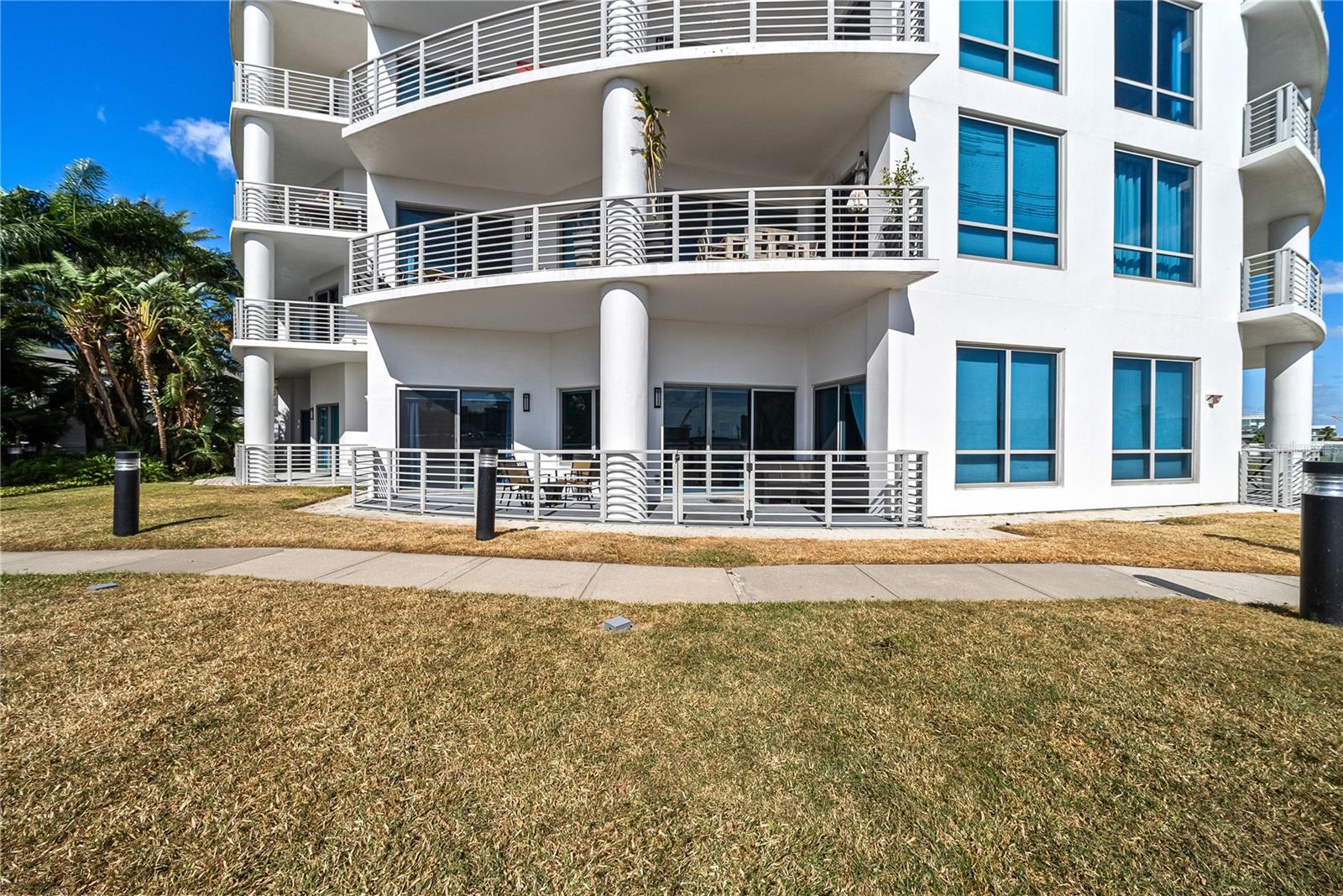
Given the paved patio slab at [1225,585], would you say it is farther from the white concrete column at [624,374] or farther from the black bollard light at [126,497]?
the black bollard light at [126,497]

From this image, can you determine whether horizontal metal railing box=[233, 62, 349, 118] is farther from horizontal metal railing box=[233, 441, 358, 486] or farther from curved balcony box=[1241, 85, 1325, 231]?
curved balcony box=[1241, 85, 1325, 231]

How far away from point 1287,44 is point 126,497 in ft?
88.2

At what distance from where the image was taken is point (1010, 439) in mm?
10227

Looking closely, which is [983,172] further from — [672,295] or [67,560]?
[67,560]

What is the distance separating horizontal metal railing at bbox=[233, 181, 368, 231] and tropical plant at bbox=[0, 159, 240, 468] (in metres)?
4.31

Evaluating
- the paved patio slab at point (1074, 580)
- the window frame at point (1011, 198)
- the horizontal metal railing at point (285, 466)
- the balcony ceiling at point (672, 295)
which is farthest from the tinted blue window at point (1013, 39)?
the horizontal metal railing at point (285, 466)

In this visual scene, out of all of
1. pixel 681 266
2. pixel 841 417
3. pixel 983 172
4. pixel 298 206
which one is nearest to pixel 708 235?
pixel 681 266

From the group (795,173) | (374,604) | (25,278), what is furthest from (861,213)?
(25,278)

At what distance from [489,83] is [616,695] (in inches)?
442

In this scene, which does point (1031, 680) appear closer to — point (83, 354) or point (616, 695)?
point (616, 695)

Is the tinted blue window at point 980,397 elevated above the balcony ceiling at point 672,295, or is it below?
below

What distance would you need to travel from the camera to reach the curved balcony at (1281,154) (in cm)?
1146

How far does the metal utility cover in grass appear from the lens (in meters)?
4.14

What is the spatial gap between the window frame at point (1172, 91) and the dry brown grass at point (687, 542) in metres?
8.93
